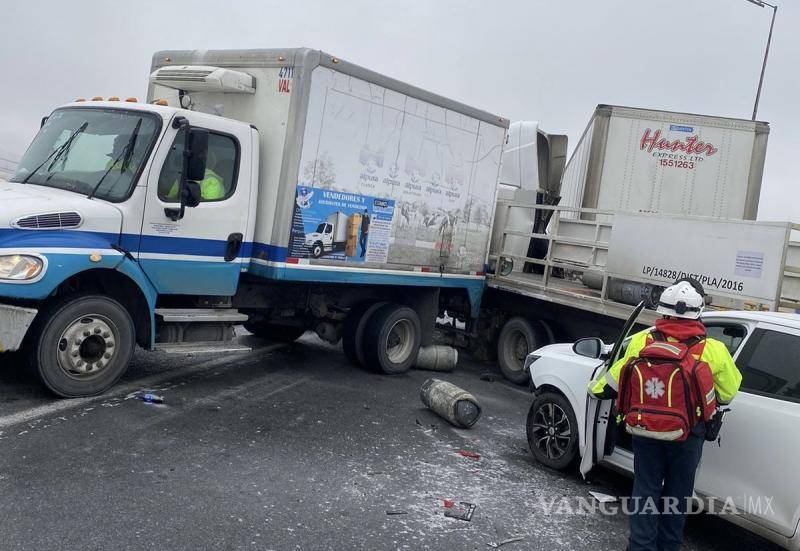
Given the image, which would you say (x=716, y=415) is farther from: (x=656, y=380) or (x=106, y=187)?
(x=106, y=187)

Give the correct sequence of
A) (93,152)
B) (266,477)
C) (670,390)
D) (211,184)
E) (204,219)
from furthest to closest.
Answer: (211,184)
(204,219)
(93,152)
(266,477)
(670,390)

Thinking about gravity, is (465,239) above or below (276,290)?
above

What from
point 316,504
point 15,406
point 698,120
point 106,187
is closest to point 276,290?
point 106,187

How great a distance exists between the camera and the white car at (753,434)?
4.39m

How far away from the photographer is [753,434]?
4.61 metres

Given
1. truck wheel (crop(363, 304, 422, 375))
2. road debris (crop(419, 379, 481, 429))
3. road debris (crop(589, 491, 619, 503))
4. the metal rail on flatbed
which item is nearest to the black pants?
road debris (crop(589, 491, 619, 503))

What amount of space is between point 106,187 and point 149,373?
2077 millimetres

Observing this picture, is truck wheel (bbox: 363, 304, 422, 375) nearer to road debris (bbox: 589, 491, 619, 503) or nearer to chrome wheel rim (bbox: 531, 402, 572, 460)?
chrome wheel rim (bbox: 531, 402, 572, 460)

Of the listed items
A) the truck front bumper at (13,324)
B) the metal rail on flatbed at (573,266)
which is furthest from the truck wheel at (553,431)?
the truck front bumper at (13,324)

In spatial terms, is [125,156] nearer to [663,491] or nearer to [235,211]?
[235,211]

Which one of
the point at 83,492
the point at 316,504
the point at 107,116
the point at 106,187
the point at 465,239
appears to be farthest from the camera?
the point at 465,239

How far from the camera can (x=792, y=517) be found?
169 inches

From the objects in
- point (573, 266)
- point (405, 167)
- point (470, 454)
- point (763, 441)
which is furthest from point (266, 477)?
point (573, 266)

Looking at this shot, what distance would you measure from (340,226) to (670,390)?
4.79 metres
